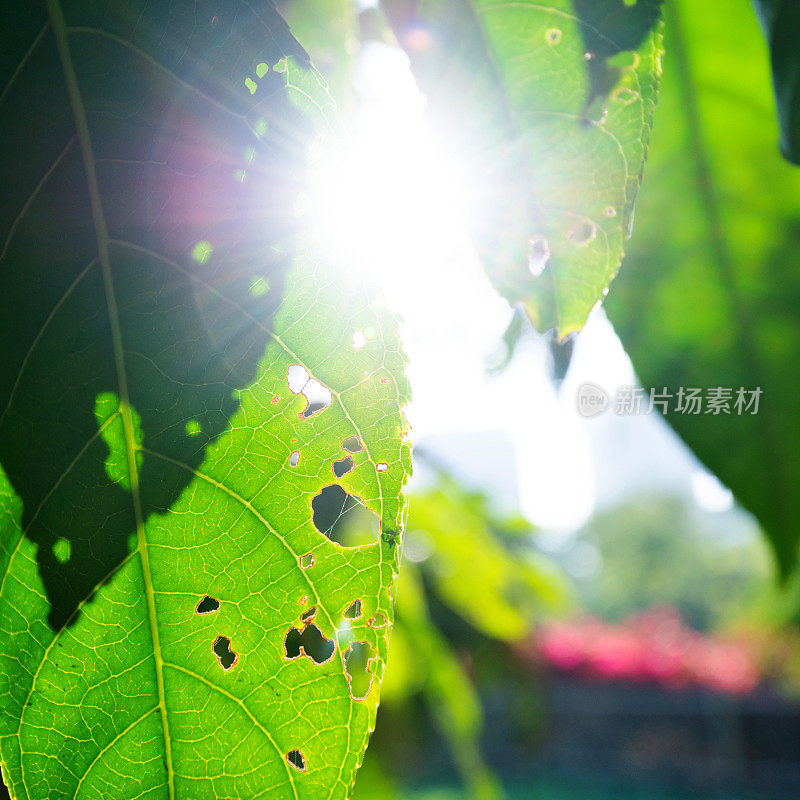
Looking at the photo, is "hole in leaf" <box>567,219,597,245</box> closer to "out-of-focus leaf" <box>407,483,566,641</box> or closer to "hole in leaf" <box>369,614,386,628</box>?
"hole in leaf" <box>369,614,386,628</box>

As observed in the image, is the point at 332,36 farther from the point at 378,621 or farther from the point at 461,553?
the point at 461,553

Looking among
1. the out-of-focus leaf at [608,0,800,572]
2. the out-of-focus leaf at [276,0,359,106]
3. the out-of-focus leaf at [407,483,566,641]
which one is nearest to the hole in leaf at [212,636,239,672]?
the out-of-focus leaf at [608,0,800,572]

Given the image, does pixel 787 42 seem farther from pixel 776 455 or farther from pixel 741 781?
pixel 741 781

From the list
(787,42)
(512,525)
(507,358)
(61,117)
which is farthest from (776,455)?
(512,525)

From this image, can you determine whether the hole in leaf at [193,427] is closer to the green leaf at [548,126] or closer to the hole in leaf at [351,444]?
the hole in leaf at [351,444]

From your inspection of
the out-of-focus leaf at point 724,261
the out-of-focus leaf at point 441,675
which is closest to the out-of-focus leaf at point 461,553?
the out-of-focus leaf at point 441,675

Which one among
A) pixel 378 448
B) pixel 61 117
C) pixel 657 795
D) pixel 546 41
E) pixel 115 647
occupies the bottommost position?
pixel 657 795
